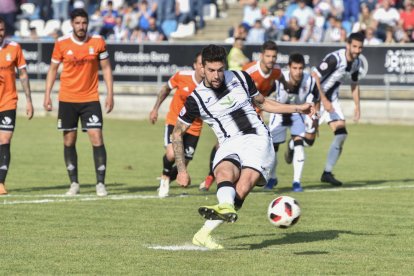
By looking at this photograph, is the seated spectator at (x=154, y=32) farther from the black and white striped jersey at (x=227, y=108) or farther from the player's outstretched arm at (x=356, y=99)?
the black and white striped jersey at (x=227, y=108)

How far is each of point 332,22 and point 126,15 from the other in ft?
26.8

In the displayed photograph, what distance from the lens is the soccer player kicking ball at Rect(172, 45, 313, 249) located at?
32.7 feet

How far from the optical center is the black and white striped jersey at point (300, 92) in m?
16.4

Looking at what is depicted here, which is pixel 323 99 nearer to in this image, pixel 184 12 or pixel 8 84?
pixel 8 84

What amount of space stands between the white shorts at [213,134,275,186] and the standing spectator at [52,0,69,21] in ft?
96.7

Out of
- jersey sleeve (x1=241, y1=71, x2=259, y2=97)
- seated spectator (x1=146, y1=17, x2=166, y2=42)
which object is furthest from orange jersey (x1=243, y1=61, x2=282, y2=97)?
seated spectator (x1=146, y1=17, x2=166, y2=42)

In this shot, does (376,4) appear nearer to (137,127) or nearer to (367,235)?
(137,127)

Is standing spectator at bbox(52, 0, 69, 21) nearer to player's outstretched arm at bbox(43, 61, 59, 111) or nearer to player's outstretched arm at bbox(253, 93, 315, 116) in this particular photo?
player's outstretched arm at bbox(43, 61, 59, 111)

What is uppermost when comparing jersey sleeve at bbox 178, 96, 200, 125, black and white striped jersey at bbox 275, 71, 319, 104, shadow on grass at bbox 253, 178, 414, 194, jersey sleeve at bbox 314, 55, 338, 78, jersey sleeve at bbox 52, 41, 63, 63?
jersey sleeve at bbox 178, 96, 200, 125

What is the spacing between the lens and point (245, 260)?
9312 mm

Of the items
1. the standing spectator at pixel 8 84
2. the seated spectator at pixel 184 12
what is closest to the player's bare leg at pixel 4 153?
the standing spectator at pixel 8 84

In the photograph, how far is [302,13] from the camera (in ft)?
113

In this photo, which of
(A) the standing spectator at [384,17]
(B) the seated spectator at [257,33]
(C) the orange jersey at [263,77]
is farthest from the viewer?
(B) the seated spectator at [257,33]

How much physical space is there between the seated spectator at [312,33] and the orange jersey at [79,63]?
60.4 feet
